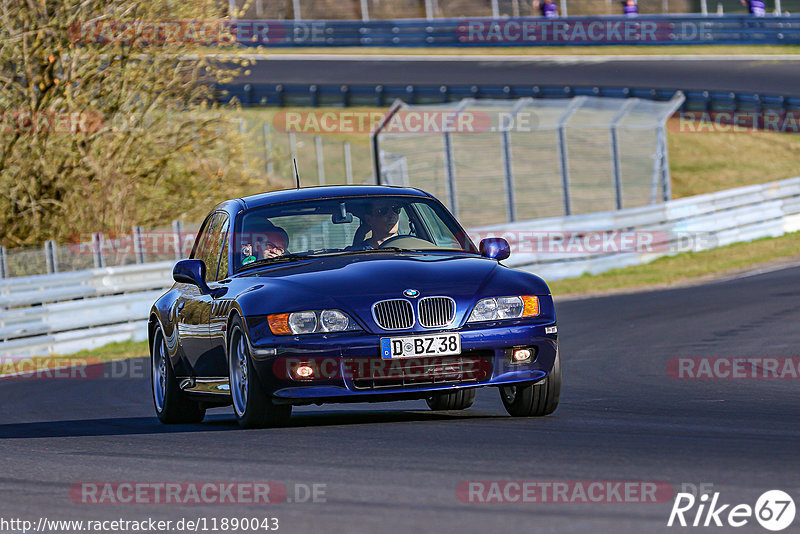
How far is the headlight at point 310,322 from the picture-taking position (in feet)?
25.7

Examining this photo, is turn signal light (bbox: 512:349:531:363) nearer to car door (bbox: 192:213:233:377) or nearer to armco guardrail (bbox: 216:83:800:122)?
car door (bbox: 192:213:233:377)

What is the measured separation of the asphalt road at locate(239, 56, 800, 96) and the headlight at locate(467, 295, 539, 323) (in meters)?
28.3

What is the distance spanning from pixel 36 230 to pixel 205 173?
333 centimetres

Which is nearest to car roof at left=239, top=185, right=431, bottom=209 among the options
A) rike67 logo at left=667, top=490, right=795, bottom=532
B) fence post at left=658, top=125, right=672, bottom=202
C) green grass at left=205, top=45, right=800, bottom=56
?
rike67 logo at left=667, top=490, right=795, bottom=532

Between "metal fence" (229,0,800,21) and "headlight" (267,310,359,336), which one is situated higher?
"headlight" (267,310,359,336)

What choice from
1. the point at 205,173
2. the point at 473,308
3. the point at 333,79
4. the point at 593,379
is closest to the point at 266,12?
the point at 333,79

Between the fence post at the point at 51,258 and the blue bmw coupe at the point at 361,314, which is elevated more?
the blue bmw coupe at the point at 361,314

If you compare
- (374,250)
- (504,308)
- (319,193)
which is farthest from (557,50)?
(504,308)

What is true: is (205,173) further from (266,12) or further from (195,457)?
(266,12)

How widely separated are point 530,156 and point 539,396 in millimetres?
27653

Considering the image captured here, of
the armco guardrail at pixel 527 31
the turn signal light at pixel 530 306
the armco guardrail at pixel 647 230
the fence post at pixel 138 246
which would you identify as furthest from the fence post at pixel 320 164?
the turn signal light at pixel 530 306

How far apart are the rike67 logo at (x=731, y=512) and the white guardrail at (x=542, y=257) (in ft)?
45.5

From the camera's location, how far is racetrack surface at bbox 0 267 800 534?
17.4ft

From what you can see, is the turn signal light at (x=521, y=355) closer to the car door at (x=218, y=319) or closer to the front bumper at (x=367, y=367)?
the front bumper at (x=367, y=367)
